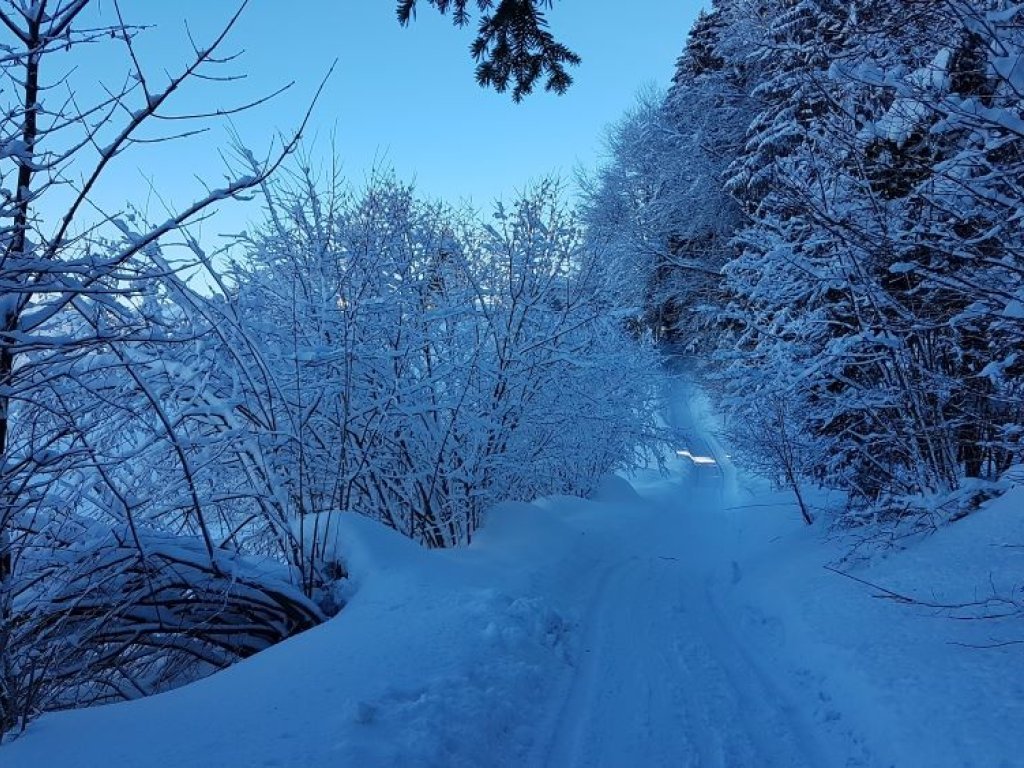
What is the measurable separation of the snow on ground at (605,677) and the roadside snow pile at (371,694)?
14mm

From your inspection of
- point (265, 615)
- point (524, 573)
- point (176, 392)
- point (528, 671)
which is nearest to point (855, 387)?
point (524, 573)

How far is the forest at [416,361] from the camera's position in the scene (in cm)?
285

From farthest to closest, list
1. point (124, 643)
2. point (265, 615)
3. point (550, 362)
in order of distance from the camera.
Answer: point (550, 362) < point (265, 615) < point (124, 643)

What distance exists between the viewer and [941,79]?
4.55 meters

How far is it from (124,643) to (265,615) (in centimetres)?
122

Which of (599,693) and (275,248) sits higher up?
(275,248)

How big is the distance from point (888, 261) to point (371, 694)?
6.41 metres

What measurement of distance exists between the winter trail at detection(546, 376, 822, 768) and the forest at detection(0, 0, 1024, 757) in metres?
2.24

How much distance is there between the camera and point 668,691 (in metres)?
4.75

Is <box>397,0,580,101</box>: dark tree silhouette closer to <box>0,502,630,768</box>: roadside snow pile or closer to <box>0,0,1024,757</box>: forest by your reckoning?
<box>0,0,1024,757</box>: forest

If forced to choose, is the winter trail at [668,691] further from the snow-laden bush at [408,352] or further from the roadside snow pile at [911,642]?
the snow-laden bush at [408,352]

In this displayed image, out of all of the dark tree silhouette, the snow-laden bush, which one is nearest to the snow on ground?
the snow-laden bush

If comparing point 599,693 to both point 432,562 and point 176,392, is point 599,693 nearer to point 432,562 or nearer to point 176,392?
point 432,562

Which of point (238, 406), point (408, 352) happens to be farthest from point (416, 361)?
point (238, 406)
